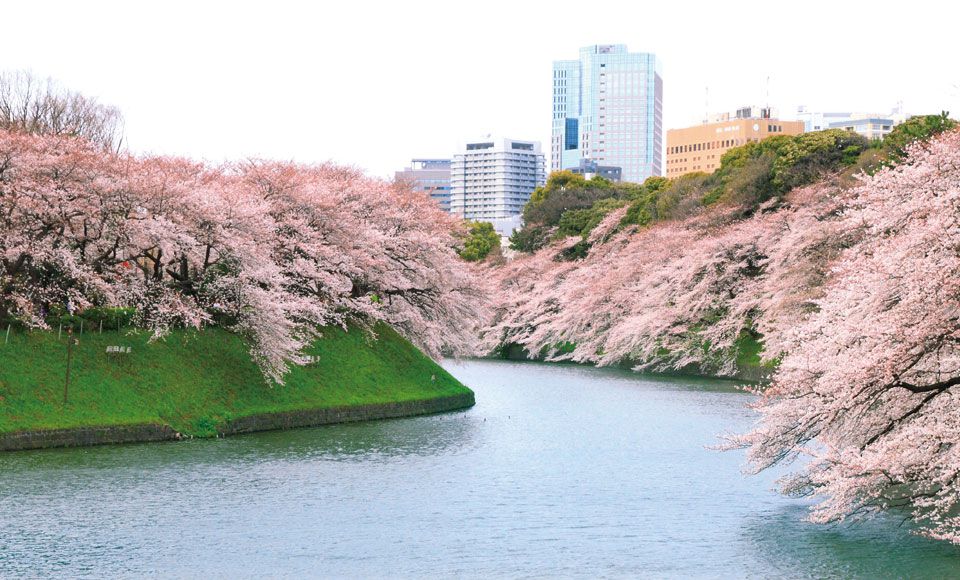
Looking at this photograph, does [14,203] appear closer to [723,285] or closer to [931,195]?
[931,195]

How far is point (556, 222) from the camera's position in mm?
102438

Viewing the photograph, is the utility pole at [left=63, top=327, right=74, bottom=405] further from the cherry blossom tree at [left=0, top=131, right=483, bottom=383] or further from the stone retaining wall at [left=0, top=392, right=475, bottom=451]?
the stone retaining wall at [left=0, top=392, right=475, bottom=451]

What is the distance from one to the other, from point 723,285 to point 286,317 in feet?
105

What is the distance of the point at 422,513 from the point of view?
24.3 metres

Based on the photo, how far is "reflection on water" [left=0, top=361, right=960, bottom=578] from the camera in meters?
20.1

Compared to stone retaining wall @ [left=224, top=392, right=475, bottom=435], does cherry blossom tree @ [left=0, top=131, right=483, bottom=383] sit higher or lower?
higher

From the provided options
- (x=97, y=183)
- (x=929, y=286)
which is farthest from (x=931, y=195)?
(x=97, y=183)

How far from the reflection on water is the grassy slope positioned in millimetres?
1483

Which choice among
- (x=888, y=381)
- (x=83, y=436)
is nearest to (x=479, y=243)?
(x=83, y=436)

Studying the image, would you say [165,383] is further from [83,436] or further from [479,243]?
[479,243]

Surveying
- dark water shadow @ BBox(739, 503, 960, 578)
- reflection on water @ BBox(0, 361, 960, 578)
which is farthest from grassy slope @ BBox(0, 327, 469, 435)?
dark water shadow @ BBox(739, 503, 960, 578)

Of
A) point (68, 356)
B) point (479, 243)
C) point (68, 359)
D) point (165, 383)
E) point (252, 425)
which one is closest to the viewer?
point (68, 359)

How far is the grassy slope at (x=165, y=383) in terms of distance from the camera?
31.0 m

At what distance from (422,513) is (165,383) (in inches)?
524
